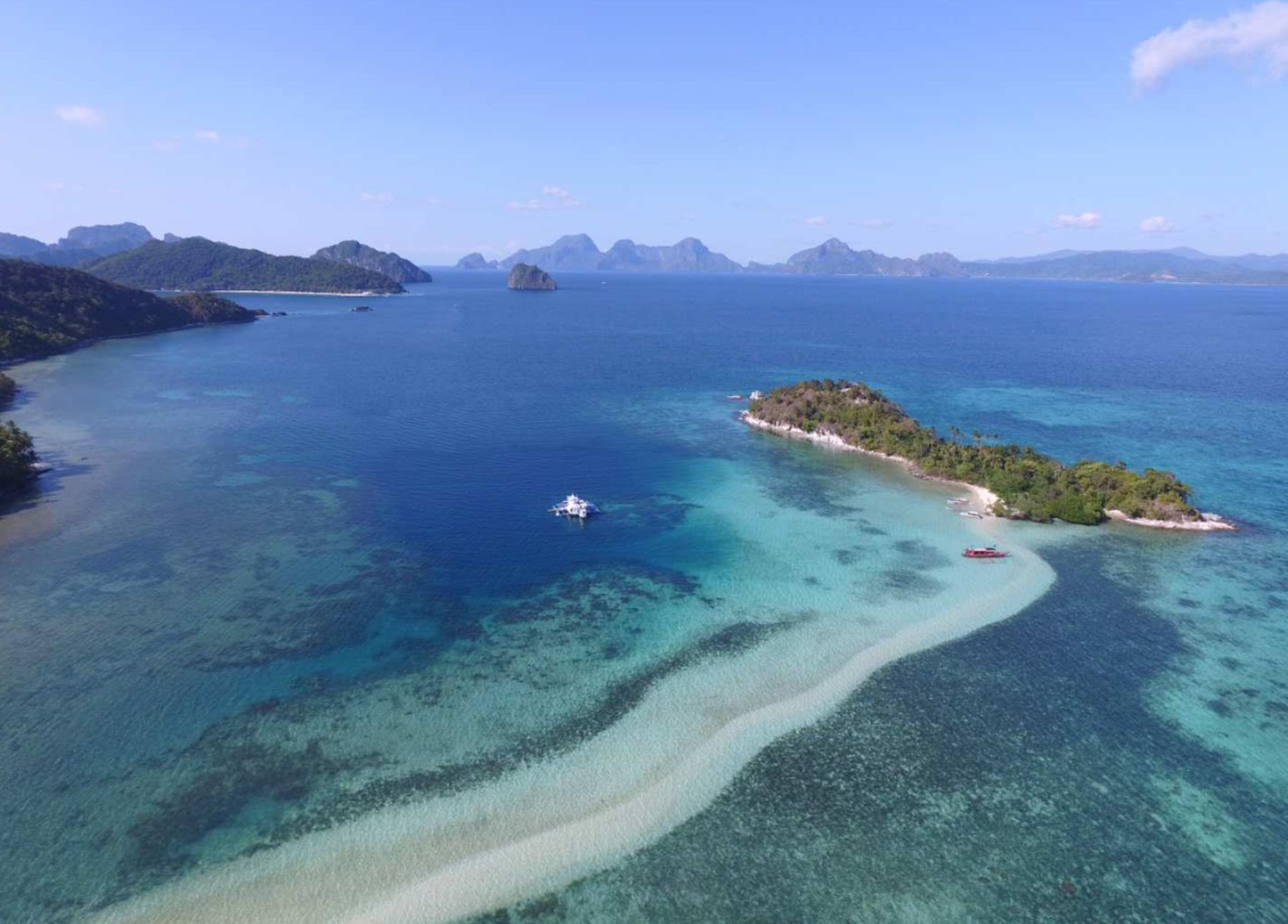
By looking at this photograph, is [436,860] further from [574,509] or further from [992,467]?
[992,467]

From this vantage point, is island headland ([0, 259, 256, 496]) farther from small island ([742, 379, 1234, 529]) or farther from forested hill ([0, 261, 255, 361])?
small island ([742, 379, 1234, 529])

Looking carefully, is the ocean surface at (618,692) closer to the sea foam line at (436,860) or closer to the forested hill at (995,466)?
the sea foam line at (436,860)

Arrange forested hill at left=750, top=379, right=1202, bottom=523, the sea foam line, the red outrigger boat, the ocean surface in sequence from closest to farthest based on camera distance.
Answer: the sea foam line → the ocean surface → the red outrigger boat → forested hill at left=750, top=379, right=1202, bottom=523

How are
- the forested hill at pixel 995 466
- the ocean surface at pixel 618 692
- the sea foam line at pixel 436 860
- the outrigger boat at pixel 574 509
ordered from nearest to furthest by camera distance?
the sea foam line at pixel 436 860, the ocean surface at pixel 618 692, the outrigger boat at pixel 574 509, the forested hill at pixel 995 466

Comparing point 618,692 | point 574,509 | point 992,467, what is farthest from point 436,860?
point 992,467

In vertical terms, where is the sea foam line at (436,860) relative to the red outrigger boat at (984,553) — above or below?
above

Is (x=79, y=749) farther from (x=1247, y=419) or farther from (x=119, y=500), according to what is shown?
(x=1247, y=419)

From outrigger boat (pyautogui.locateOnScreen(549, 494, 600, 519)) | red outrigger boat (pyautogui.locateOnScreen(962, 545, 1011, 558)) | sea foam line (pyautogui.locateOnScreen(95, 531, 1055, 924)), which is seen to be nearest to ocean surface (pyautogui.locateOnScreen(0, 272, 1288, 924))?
sea foam line (pyautogui.locateOnScreen(95, 531, 1055, 924))

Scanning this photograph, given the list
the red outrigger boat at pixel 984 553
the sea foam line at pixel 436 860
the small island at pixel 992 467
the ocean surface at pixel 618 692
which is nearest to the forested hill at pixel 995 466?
the small island at pixel 992 467
